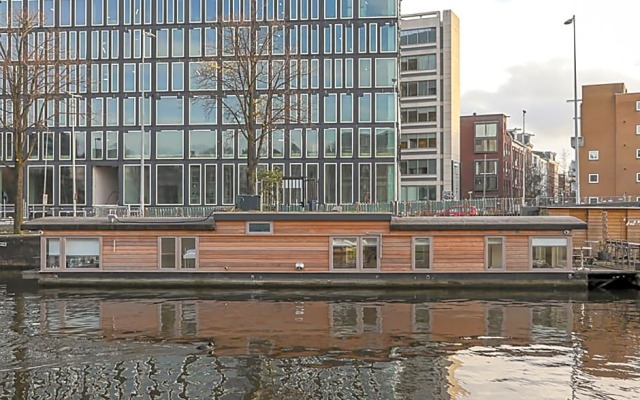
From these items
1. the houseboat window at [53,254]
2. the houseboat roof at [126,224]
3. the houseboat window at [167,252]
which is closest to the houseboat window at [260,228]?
the houseboat roof at [126,224]

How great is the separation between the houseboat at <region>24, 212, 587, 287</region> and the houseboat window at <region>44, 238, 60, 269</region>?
0.79 ft

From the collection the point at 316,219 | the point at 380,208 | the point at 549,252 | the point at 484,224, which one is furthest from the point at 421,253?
the point at 380,208

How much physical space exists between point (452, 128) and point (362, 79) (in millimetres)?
29051

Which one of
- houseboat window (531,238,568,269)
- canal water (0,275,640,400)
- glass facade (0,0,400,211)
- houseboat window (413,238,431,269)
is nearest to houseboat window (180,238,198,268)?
canal water (0,275,640,400)

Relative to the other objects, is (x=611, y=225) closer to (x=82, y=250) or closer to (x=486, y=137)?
(x=82, y=250)

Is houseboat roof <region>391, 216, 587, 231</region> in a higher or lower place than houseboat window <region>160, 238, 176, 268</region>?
higher

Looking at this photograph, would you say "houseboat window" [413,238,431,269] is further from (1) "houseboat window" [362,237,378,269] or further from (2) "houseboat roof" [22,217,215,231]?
(2) "houseboat roof" [22,217,215,231]

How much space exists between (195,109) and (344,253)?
1906 inches

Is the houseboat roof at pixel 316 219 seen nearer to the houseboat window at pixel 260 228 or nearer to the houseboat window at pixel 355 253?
the houseboat window at pixel 260 228

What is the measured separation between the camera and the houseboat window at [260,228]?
102 feet

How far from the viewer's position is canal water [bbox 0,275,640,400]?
15195 mm

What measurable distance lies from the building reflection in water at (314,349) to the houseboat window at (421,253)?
12.3 ft

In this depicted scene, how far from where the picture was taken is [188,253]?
104 ft

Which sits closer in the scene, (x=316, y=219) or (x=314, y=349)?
(x=314, y=349)
